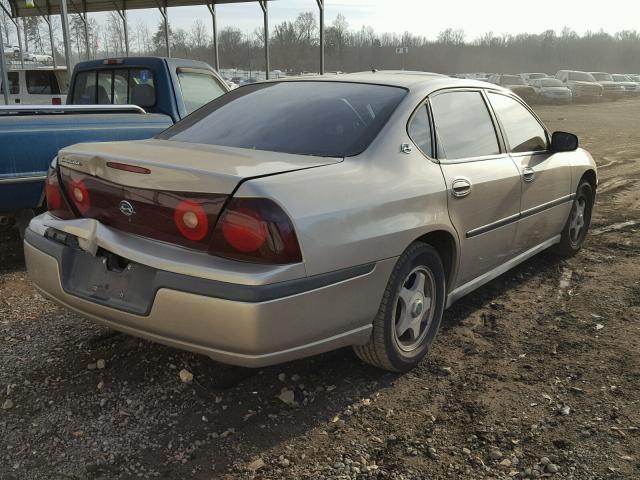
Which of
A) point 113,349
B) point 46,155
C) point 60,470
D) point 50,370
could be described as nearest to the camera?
point 60,470

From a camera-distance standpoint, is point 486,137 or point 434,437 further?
point 486,137

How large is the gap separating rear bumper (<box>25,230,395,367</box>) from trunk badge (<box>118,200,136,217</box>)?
0.41m

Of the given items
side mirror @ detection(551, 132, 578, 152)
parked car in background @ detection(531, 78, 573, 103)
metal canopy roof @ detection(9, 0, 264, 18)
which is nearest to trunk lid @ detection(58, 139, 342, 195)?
side mirror @ detection(551, 132, 578, 152)

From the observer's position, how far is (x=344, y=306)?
8.66ft

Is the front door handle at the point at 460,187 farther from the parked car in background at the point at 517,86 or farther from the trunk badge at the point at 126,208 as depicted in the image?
the parked car in background at the point at 517,86

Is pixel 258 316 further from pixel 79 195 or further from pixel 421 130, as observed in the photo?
pixel 421 130

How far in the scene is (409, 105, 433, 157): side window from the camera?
322 cm

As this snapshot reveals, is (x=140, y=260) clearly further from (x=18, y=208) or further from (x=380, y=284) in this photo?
(x=18, y=208)

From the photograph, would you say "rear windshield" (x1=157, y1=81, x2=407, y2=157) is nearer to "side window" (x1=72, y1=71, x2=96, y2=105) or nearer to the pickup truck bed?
the pickup truck bed

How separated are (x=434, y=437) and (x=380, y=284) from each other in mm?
723

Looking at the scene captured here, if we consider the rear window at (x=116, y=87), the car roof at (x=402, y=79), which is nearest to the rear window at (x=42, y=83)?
the rear window at (x=116, y=87)

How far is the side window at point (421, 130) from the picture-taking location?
10.6ft

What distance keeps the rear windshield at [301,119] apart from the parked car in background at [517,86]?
1172 inches

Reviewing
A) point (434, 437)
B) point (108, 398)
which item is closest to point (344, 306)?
point (434, 437)
